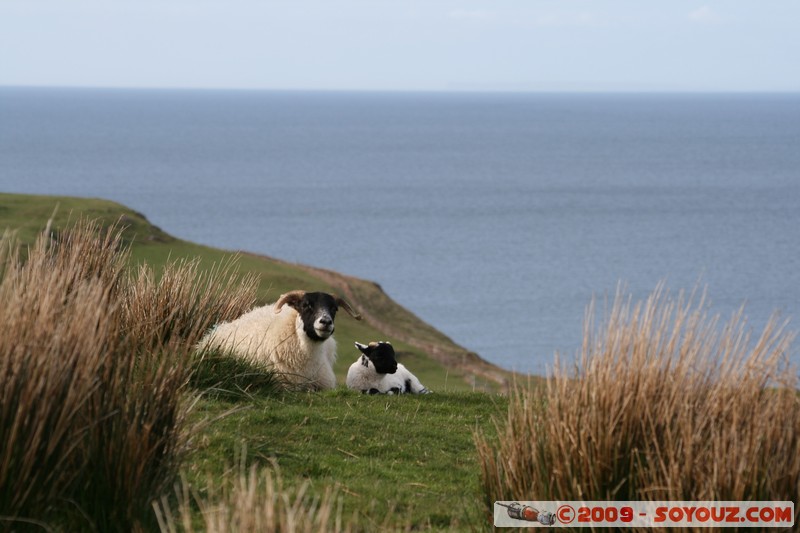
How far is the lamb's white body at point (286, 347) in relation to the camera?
12.2 m

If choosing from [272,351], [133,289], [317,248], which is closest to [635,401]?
[272,351]

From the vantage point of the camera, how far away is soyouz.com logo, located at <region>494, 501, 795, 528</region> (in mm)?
5680

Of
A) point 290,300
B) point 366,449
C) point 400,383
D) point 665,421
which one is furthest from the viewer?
point 400,383

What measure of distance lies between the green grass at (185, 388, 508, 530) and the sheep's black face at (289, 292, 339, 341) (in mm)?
730

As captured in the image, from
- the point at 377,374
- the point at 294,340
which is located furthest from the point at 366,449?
the point at 377,374

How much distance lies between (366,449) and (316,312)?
10.2 feet

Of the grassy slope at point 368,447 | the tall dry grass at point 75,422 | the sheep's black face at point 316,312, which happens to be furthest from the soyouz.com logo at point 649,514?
the sheep's black face at point 316,312

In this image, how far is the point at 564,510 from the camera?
6.23 metres

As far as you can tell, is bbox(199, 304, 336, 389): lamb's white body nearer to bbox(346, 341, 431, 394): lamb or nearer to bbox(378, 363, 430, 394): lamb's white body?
bbox(346, 341, 431, 394): lamb

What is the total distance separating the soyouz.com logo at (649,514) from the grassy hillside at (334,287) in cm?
1976

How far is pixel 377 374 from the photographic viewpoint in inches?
500

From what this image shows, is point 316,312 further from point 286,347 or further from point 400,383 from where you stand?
point 400,383

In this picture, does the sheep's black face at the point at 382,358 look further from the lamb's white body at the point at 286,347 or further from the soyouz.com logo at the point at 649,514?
the soyouz.com logo at the point at 649,514

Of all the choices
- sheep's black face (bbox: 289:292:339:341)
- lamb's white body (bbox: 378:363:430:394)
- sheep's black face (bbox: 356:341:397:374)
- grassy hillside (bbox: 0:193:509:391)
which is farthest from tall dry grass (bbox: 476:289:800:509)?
grassy hillside (bbox: 0:193:509:391)
